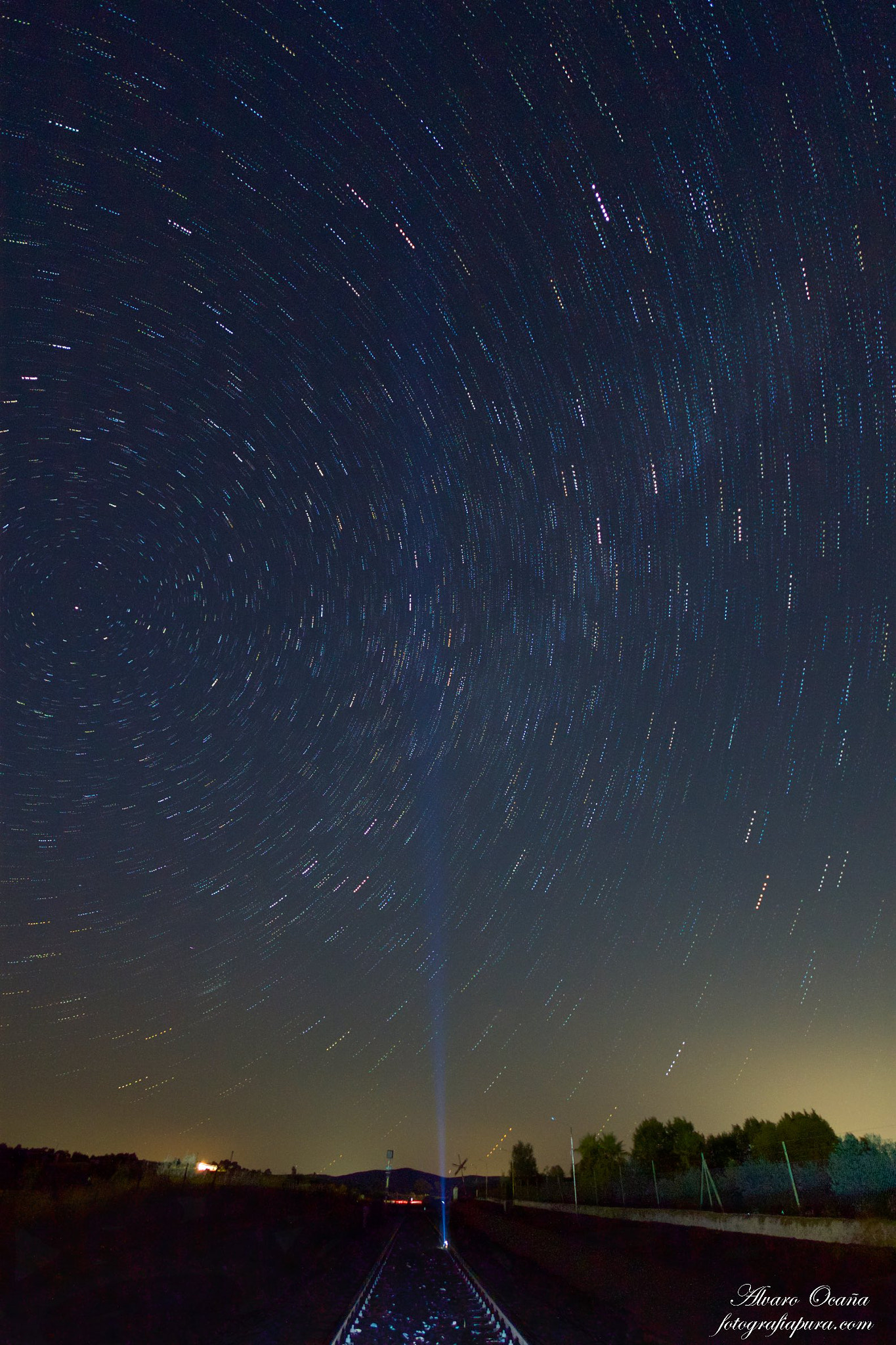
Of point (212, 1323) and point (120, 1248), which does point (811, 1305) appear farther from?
point (120, 1248)

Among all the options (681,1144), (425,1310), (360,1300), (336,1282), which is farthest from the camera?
(681,1144)

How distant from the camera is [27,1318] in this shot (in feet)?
35.6

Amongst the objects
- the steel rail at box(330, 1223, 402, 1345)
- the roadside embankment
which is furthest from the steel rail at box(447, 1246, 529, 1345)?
the steel rail at box(330, 1223, 402, 1345)

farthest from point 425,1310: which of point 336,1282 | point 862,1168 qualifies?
point 862,1168

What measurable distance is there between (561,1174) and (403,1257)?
310ft

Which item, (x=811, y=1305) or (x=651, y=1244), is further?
(x=651, y=1244)

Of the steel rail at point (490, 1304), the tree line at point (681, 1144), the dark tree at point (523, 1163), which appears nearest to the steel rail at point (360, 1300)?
the steel rail at point (490, 1304)

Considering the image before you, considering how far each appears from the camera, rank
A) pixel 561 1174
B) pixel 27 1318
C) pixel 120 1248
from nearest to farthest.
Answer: pixel 27 1318
pixel 120 1248
pixel 561 1174

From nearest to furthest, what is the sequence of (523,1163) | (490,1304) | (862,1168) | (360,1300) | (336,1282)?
1. (490,1304)
2. (360,1300)
3. (336,1282)
4. (862,1168)
5. (523,1163)

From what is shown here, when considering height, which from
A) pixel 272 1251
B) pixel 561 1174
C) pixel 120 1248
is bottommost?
pixel 561 1174

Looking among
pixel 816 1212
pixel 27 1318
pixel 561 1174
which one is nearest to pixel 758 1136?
pixel 561 1174

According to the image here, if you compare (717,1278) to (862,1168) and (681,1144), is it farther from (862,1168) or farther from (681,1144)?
(681,1144)

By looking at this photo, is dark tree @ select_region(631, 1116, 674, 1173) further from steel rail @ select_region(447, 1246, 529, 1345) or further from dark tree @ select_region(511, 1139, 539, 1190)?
steel rail @ select_region(447, 1246, 529, 1345)

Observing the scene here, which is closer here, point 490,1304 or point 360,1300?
point 490,1304
